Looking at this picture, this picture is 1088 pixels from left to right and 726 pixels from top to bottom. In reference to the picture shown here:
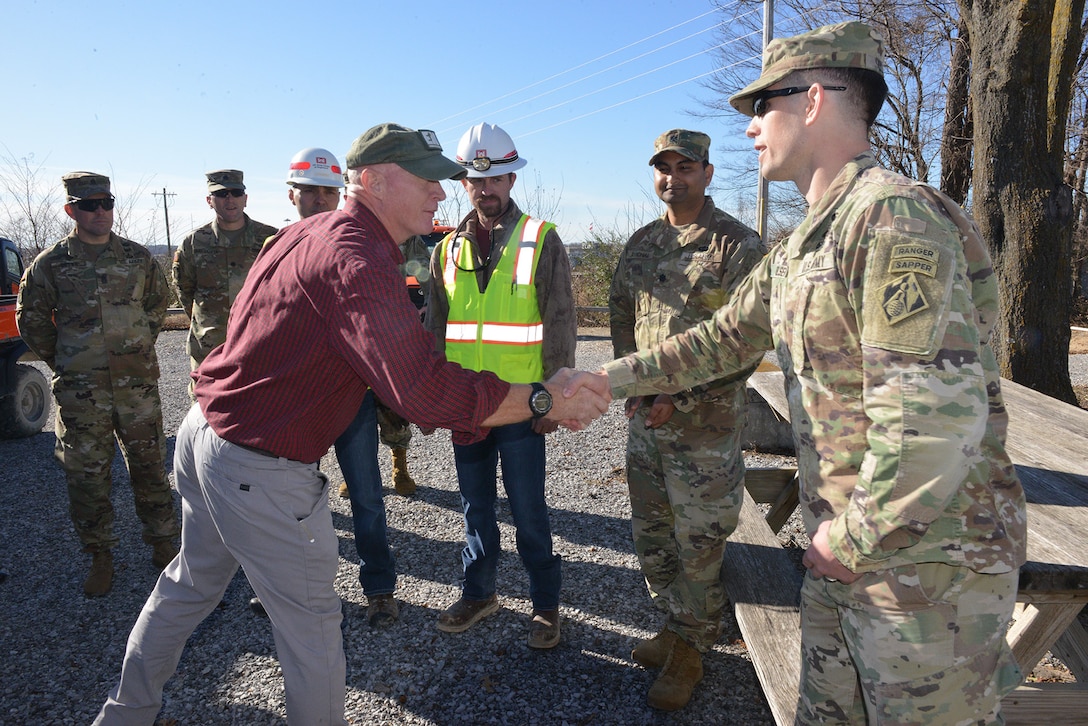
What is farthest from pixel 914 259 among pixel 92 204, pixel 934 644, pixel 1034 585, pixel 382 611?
pixel 92 204

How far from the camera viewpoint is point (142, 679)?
7.89 feet

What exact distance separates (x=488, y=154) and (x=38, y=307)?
9.93 ft

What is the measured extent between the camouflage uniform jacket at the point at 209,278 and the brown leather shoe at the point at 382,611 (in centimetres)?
232

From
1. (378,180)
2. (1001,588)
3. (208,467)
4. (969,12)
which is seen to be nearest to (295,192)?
(378,180)

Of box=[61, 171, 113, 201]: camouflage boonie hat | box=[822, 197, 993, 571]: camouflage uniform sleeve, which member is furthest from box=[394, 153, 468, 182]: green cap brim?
box=[61, 171, 113, 201]: camouflage boonie hat

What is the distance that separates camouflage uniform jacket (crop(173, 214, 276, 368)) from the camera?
16.2ft

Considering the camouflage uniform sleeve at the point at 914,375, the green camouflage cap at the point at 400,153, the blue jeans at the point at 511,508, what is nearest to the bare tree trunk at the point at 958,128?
the blue jeans at the point at 511,508

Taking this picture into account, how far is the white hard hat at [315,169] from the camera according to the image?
479cm

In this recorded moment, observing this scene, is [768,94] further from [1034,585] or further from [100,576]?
[100,576]

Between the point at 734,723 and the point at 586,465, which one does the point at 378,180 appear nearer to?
the point at 734,723

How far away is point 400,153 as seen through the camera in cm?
240

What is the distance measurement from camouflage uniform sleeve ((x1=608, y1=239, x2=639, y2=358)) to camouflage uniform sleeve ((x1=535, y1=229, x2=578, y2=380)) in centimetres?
21

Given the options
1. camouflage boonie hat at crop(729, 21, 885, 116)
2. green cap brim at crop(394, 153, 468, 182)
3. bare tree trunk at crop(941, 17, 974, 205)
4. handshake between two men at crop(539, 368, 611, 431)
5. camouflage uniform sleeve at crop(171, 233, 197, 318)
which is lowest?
handshake between two men at crop(539, 368, 611, 431)

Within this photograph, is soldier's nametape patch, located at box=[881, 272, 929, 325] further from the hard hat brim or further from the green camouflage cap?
the hard hat brim
